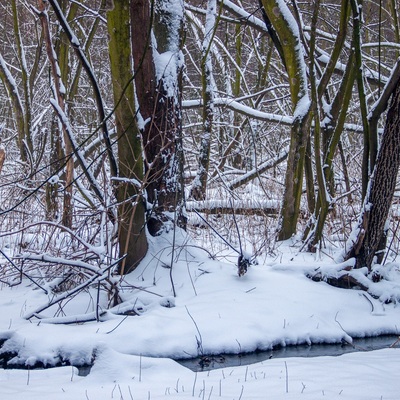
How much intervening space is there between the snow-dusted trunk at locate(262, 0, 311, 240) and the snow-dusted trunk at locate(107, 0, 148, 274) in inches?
87.3

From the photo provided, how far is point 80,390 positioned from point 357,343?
2.21 m

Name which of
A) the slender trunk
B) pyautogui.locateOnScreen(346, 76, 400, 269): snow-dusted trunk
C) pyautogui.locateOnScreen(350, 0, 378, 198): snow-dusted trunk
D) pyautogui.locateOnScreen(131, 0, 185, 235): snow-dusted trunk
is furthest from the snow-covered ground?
pyautogui.locateOnScreen(350, 0, 378, 198): snow-dusted trunk

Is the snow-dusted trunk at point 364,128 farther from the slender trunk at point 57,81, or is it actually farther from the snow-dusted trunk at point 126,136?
the slender trunk at point 57,81

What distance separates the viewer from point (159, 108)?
5.02 meters

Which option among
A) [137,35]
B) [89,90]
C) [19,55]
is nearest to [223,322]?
[137,35]

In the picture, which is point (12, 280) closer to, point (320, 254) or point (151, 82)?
point (151, 82)

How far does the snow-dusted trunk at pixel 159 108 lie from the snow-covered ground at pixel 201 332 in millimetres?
421

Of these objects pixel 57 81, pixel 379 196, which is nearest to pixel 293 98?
pixel 379 196

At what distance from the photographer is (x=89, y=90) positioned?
531 inches

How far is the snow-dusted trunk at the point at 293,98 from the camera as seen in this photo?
627 centimetres

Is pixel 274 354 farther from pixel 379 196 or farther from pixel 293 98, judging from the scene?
pixel 293 98

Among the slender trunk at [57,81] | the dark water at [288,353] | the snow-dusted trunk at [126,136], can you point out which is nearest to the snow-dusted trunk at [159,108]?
the snow-dusted trunk at [126,136]

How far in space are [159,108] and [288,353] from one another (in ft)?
7.81

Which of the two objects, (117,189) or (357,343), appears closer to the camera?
(357,343)
